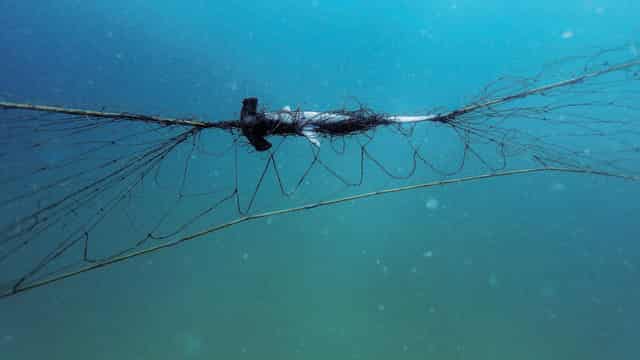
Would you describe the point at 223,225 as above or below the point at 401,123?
below

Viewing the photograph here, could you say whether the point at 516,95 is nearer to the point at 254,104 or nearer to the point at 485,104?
the point at 485,104

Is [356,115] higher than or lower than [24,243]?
higher

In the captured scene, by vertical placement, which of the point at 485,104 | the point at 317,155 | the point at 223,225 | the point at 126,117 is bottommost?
the point at 223,225

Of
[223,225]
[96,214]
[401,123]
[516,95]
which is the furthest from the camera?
[401,123]

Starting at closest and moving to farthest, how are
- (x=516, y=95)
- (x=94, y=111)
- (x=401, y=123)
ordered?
(x=94, y=111) → (x=516, y=95) → (x=401, y=123)

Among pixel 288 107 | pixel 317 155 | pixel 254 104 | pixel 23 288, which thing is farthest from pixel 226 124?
pixel 23 288

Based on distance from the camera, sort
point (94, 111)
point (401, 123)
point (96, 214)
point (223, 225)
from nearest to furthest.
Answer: point (223, 225)
point (94, 111)
point (96, 214)
point (401, 123)

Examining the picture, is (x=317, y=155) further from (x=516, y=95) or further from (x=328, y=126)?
(x=516, y=95)

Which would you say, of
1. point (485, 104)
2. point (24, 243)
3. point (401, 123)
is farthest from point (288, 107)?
point (24, 243)

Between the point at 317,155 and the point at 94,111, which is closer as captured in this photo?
the point at 94,111
